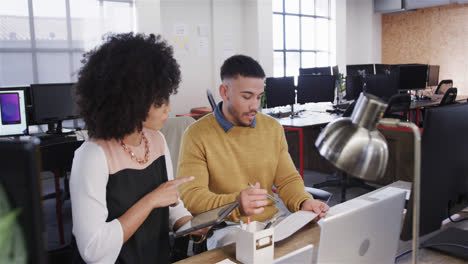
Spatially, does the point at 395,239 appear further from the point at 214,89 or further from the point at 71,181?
the point at 214,89

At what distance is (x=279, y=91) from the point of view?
4.92 m

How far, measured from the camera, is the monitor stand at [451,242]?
1.32 meters

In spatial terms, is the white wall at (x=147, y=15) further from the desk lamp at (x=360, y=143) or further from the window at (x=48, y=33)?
the desk lamp at (x=360, y=143)

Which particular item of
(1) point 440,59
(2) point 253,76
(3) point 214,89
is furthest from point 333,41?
(2) point 253,76

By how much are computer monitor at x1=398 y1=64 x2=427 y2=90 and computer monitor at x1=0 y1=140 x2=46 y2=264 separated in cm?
666

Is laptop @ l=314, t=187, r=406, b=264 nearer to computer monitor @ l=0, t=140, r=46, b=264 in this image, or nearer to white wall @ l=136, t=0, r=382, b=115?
computer monitor @ l=0, t=140, r=46, b=264

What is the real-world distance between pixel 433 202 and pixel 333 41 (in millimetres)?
8632

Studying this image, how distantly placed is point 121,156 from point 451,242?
3.58ft

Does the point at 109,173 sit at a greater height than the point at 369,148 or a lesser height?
lesser

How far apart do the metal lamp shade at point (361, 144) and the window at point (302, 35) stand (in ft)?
24.7

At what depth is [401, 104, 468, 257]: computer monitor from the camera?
112 cm

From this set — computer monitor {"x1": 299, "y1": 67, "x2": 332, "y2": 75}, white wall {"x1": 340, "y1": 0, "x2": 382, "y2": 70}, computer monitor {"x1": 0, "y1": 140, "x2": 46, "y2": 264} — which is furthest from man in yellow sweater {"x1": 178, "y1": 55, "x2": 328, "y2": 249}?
white wall {"x1": 340, "y1": 0, "x2": 382, "y2": 70}

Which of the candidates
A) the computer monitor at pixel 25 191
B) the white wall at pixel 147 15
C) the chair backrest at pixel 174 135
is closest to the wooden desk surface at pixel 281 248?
the computer monitor at pixel 25 191

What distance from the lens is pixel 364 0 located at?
9.70 m
